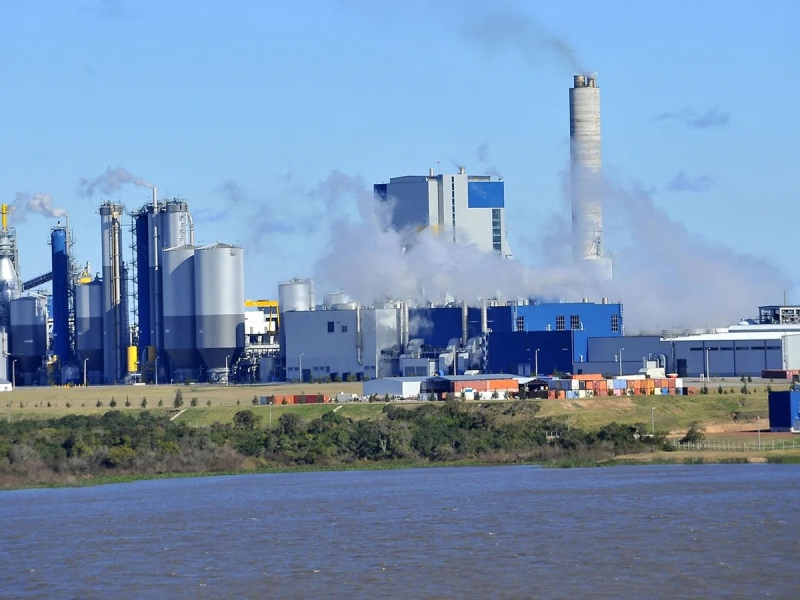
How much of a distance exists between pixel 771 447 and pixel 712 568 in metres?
27.6

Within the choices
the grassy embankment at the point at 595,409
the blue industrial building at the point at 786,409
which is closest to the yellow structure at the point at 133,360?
the grassy embankment at the point at 595,409

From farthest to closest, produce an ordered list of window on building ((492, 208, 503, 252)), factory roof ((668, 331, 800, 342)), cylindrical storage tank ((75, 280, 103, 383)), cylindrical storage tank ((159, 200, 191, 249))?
window on building ((492, 208, 503, 252)) → cylindrical storage tank ((75, 280, 103, 383)) → cylindrical storage tank ((159, 200, 191, 249)) → factory roof ((668, 331, 800, 342))

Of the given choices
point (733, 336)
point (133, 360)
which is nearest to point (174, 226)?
point (133, 360)

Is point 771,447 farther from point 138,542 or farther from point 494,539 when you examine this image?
point 138,542

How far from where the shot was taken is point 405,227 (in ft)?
377

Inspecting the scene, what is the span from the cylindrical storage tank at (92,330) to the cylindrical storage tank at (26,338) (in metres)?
4.75

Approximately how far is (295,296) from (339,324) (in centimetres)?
772

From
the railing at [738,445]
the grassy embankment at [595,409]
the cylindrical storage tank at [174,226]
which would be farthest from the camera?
the cylindrical storage tank at [174,226]

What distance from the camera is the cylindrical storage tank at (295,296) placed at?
10925 centimetres

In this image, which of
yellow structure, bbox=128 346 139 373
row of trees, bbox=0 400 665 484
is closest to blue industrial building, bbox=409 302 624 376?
yellow structure, bbox=128 346 139 373

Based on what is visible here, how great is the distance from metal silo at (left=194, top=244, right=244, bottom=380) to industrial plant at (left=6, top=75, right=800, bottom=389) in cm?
10

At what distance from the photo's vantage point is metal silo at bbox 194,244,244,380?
335 feet

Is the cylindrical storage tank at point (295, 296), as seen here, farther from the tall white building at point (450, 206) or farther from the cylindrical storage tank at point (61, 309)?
the cylindrical storage tank at point (61, 309)

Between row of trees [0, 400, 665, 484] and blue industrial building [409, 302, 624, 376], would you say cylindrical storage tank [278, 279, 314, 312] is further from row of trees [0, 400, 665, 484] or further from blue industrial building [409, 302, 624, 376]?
row of trees [0, 400, 665, 484]
